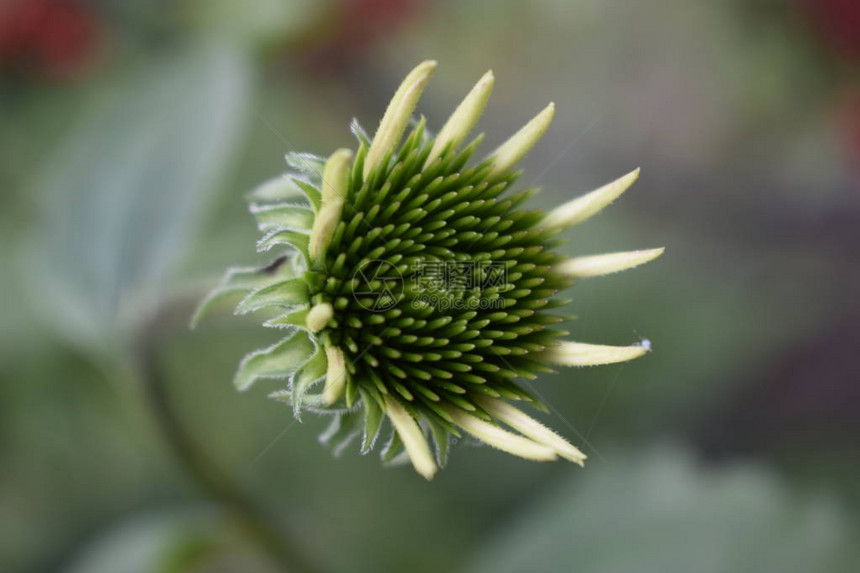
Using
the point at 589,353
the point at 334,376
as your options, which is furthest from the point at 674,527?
the point at 334,376

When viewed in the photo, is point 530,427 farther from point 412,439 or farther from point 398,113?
point 398,113

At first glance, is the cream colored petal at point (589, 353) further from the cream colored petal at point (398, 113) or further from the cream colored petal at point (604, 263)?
the cream colored petal at point (398, 113)

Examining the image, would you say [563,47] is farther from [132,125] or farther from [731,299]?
[132,125]

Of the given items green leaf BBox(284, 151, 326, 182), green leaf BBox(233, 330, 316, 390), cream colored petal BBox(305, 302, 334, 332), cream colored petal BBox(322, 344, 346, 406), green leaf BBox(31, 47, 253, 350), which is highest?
green leaf BBox(31, 47, 253, 350)

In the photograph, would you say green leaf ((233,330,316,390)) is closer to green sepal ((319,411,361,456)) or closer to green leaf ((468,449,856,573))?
green sepal ((319,411,361,456))

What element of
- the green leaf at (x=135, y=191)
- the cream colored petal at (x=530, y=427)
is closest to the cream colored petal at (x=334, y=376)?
the cream colored petal at (x=530, y=427)

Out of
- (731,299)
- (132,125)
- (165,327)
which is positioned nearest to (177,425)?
(165,327)

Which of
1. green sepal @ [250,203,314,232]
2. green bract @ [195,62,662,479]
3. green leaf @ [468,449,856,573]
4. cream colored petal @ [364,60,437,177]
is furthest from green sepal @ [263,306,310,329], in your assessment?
green leaf @ [468,449,856,573]
